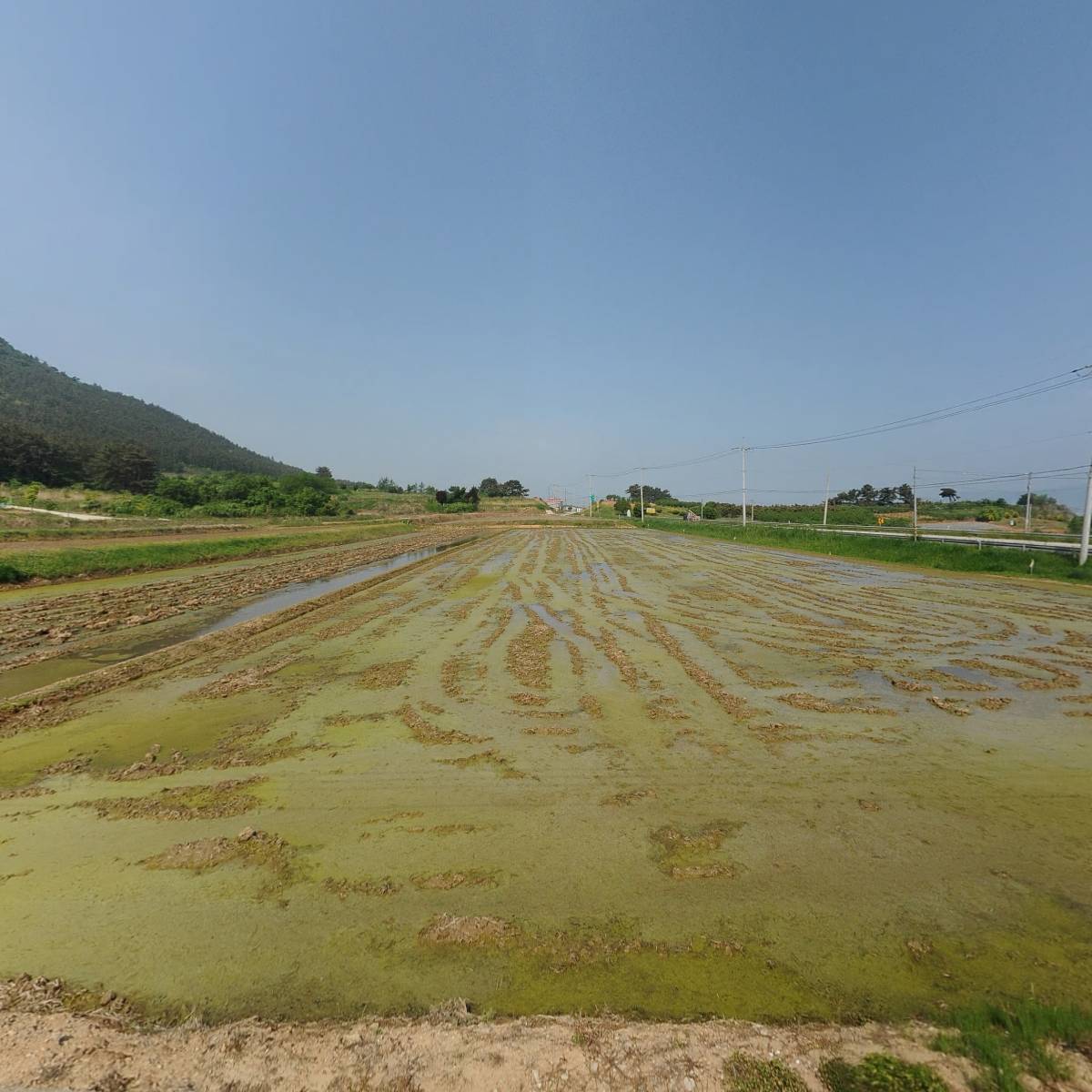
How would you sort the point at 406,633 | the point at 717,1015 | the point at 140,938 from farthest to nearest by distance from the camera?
the point at 406,633 → the point at 140,938 → the point at 717,1015

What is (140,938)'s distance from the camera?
8.97ft

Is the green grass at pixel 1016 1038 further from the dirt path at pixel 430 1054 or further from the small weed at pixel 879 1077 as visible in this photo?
the small weed at pixel 879 1077

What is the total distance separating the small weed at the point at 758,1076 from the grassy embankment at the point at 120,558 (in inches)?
879

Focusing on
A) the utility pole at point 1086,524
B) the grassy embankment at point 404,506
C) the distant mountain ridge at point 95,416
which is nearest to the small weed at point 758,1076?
the utility pole at point 1086,524

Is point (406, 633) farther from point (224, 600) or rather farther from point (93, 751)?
point (224, 600)

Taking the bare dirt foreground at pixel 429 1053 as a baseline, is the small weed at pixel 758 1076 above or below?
above

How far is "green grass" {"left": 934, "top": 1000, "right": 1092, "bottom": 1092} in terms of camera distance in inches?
76.5

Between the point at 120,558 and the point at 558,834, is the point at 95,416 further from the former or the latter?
the point at 558,834

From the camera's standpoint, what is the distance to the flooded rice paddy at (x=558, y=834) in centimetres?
250

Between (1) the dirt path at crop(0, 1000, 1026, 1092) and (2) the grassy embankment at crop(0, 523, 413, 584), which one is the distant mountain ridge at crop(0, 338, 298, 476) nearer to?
(2) the grassy embankment at crop(0, 523, 413, 584)

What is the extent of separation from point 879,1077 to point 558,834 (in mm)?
2100

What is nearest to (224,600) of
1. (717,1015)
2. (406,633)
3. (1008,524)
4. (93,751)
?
(406,633)

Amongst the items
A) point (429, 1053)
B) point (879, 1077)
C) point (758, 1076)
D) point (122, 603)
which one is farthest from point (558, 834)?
point (122, 603)

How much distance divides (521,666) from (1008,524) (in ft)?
242
